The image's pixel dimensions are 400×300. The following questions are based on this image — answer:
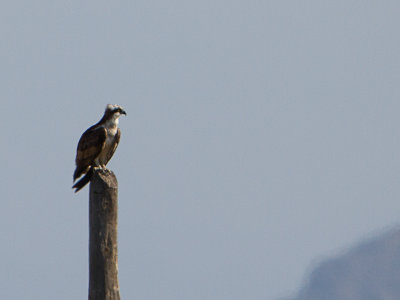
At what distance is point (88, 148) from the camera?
19234 millimetres

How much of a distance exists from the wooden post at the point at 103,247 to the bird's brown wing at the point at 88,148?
11.1ft

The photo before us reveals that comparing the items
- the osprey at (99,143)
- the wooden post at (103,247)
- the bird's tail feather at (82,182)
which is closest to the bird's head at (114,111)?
the osprey at (99,143)

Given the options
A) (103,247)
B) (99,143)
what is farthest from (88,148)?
(103,247)

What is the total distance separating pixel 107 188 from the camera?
15578mm

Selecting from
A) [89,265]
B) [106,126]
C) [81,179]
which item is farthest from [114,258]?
[106,126]

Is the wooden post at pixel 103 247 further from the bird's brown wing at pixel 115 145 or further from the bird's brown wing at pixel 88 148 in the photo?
the bird's brown wing at pixel 115 145

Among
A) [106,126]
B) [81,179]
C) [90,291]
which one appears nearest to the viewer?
[90,291]

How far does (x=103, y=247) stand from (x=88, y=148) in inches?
165

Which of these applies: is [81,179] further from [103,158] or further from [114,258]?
[114,258]

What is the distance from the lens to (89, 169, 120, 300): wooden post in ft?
50.1

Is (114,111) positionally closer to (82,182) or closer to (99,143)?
(99,143)

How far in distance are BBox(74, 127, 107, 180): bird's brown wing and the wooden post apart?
3.39m

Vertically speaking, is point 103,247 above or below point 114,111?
below

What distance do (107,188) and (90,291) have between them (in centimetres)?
139
